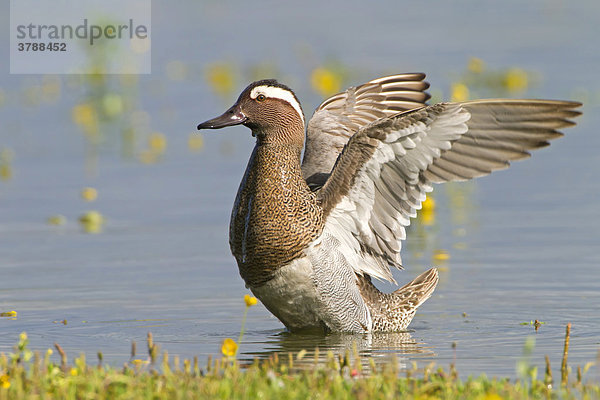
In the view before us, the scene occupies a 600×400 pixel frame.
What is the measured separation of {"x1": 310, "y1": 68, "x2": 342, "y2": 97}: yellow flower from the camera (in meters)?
14.3

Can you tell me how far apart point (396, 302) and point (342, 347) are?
2.54 ft

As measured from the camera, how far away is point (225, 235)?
31.2ft

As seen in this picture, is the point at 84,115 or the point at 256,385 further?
the point at 84,115

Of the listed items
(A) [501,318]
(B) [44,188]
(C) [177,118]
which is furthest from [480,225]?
(C) [177,118]

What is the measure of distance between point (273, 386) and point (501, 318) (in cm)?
298

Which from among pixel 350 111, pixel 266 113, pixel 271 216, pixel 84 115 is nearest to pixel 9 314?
pixel 271 216

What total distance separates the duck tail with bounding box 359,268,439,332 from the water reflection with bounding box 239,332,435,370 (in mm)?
98

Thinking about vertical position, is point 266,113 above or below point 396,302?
above

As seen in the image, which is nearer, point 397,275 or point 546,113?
point 546,113

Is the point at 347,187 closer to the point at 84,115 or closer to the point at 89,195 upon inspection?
the point at 89,195

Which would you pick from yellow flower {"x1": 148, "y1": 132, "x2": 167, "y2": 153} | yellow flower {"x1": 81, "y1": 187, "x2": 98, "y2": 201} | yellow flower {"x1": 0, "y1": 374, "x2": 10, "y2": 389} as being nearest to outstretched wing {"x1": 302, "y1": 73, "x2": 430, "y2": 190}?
yellow flower {"x1": 81, "y1": 187, "x2": 98, "y2": 201}

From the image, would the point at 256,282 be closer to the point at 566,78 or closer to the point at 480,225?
the point at 480,225

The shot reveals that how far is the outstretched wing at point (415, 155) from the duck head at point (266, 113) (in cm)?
Result: 45

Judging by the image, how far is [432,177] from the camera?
723 centimetres
